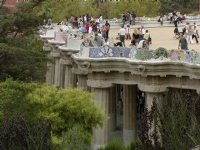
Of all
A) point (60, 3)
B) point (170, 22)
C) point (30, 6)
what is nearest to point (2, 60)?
point (30, 6)

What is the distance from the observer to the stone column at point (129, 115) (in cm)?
3528

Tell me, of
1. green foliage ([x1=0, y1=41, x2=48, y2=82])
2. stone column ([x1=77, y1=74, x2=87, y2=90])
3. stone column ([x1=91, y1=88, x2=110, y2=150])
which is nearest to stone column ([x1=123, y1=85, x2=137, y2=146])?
stone column ([x1=91, y1=88, x2=110, y2=150])

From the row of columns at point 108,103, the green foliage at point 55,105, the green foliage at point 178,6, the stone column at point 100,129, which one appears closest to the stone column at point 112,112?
the row of columns at point 108,103

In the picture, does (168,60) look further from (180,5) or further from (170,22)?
(180,5)

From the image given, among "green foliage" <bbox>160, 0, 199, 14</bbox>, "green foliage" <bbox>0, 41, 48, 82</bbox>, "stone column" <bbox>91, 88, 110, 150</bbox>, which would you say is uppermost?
"green foliage" <bbox>160, 0, 199, 14</bbox>

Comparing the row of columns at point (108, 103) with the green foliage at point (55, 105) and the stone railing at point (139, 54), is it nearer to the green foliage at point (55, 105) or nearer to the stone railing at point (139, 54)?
the stone railing at point (139, 54)

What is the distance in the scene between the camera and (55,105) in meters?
24.8

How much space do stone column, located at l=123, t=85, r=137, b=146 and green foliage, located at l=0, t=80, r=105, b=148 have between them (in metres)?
9.89

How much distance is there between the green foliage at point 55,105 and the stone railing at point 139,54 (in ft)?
18.3

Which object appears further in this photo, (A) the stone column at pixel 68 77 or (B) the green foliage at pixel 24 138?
(A) the stone column at pixel 68 77

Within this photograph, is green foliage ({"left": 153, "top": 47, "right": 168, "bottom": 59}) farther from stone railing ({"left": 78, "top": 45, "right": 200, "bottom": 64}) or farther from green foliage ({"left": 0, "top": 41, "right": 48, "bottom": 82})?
green foliage ({"left": 0, "top": 41, "right": 48, "bottom": 82})

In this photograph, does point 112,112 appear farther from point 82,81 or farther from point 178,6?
point 178,6

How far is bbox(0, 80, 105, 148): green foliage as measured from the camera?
2453 centimetres

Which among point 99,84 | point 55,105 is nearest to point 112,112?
point 99,84
